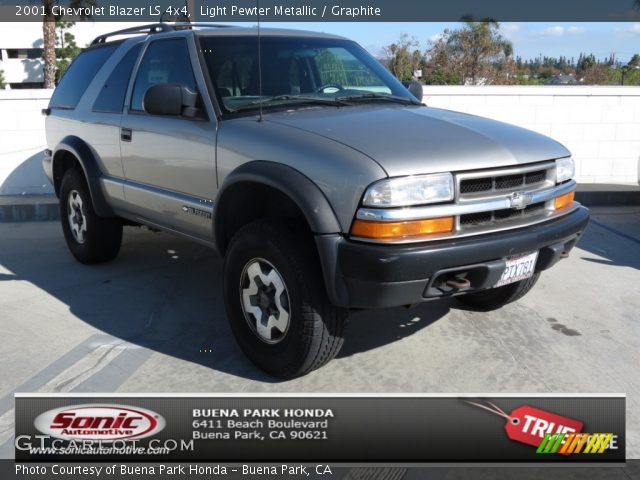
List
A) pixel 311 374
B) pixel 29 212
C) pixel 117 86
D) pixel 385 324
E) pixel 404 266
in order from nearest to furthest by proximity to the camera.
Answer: pixel 404 266 → pixel 311 374 → pixel 385 324 → pixel 117 86 → pixel 29 212

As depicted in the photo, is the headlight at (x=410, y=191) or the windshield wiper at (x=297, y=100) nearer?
the headlight at (x=410, y=191)

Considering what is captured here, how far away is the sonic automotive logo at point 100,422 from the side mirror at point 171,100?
1.84 m

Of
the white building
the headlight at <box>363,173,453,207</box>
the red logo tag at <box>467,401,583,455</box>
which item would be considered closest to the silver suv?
the headlight at <box>363,173,453,207</box>

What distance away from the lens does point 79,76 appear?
19.4 ft

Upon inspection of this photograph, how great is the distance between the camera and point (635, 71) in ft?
108

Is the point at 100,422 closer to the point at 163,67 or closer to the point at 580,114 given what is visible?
the point at 163,67

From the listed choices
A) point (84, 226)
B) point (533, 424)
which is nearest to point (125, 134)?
point (84, 226)

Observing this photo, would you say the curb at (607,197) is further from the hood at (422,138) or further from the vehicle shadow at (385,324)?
the hood at (422,138)

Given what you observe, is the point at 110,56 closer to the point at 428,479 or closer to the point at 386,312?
the point at 386,312

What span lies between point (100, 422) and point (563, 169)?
2.83m

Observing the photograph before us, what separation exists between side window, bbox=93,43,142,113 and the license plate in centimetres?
319

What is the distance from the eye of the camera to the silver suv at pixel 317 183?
3.08 meters

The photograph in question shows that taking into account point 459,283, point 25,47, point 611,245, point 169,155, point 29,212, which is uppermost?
point 25,47

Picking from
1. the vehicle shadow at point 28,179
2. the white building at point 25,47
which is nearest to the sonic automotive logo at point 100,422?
the vehicle shadow at point 28,179
